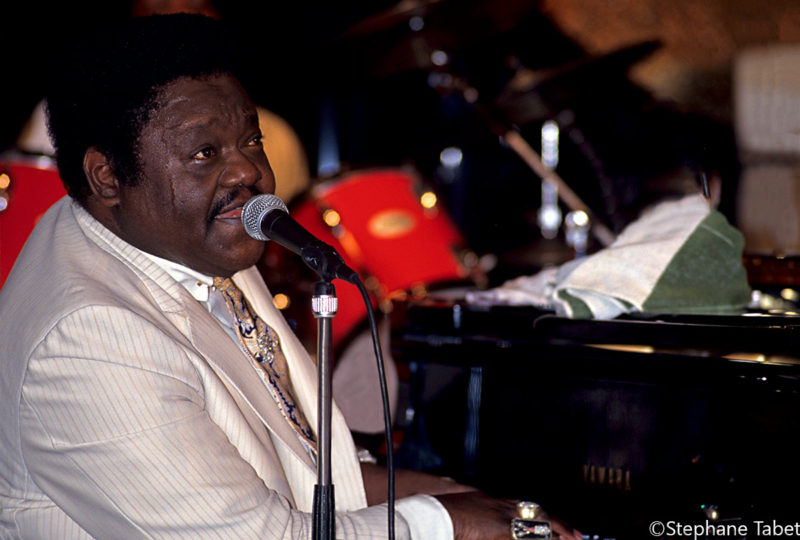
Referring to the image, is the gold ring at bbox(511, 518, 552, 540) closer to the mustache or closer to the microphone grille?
the microphone grille

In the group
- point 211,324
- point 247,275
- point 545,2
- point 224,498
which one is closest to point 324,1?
point 545,2

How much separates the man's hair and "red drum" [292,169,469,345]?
1.96 meters

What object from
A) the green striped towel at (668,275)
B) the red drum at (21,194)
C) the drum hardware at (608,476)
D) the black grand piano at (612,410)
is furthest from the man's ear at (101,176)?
the red drum at (21,194)

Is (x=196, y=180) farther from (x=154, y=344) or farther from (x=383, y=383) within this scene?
(x=383, y=383)

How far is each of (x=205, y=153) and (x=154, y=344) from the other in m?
0.41

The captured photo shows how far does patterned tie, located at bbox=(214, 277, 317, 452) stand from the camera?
1811 mm

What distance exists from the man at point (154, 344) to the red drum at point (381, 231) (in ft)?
6.12

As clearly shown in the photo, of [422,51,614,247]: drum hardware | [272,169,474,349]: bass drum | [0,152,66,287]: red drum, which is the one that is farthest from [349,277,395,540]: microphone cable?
[422,51,614,247]: drum hardware

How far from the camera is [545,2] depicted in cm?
615

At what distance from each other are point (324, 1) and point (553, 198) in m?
2.10

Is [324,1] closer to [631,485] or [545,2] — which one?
[545,2]

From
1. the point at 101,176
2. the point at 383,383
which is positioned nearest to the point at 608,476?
the point at 383,383

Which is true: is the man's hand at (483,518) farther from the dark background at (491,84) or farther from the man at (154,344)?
the dark background at (491,84)

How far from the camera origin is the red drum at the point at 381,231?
3732 mm
